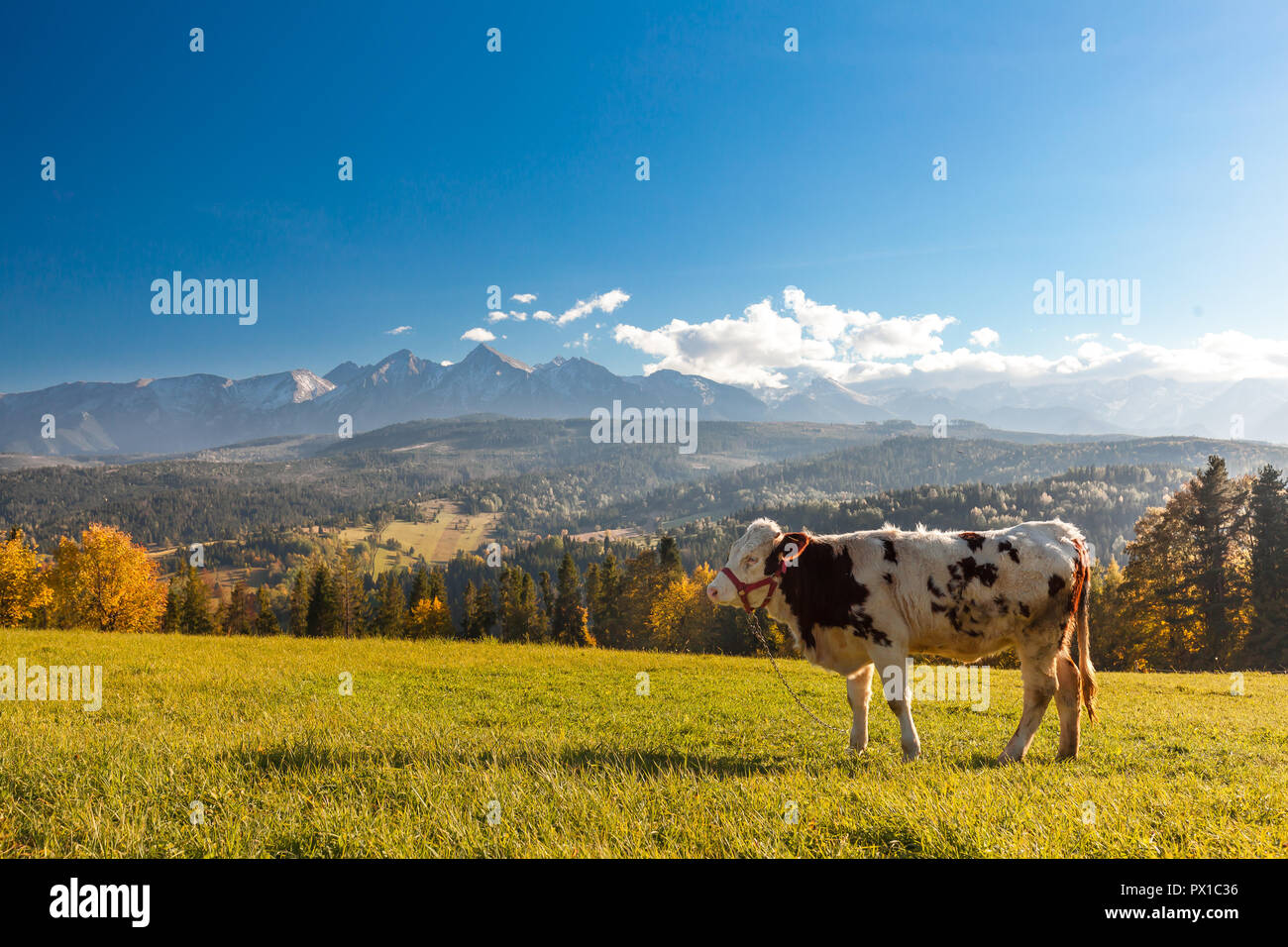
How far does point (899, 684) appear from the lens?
25.2 ft

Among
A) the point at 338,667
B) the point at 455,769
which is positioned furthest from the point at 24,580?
the point at 455,769

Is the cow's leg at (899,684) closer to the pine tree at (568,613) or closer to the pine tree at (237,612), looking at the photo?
the pine tree at (568,613)

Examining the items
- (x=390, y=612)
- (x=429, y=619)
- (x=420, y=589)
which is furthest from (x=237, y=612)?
(x=429, y=619)

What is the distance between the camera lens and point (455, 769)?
536cm

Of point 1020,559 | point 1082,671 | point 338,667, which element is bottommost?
point 338,667

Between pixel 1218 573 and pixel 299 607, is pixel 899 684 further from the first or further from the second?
pixel 299 607

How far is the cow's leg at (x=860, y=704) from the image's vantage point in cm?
792

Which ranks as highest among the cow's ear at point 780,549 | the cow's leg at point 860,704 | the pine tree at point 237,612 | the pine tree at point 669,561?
the cow's ear at point 780,549

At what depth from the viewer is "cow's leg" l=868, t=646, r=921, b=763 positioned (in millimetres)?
7587

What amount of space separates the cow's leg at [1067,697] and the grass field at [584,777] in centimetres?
42

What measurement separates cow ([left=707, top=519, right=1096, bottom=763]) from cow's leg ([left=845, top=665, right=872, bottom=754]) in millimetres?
14

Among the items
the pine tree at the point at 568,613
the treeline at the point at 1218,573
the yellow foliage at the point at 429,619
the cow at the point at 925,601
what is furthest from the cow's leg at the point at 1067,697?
the yellow foliage at the point at 429,619
